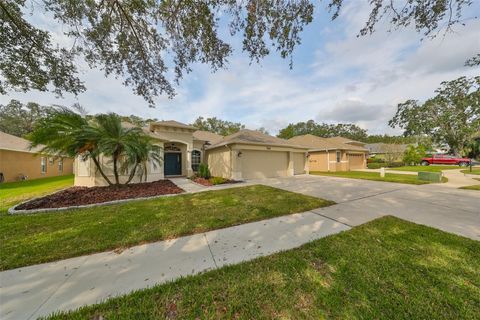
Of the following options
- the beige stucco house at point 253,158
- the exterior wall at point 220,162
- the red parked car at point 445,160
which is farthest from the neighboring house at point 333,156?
the red parked car at point 445,160

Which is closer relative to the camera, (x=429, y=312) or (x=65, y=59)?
(x=429, y=312)

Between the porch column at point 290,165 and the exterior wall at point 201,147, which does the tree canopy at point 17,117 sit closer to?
the exterior wall at point 201,147

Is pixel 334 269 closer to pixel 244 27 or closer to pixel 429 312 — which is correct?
pixel 429 312

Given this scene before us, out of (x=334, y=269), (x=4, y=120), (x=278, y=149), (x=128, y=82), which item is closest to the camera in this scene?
(x=334, y=269)

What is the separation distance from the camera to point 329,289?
7.18 ft

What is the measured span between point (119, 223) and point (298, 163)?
1389 centimetres

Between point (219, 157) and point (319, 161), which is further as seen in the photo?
point (319, 161)

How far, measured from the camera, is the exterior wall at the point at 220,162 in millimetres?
12570

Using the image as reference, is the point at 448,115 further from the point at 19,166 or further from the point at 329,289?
the point at 19,166

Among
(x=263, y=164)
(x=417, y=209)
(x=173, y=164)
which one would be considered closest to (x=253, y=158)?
(x=263, y=164)

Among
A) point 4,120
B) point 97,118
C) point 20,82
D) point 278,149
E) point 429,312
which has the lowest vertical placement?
point 429,312

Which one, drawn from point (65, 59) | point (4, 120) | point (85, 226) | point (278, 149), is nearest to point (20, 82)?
point (65, 59)

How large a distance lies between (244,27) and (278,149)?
31.9 ft

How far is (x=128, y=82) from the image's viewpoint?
6664 millimetres
